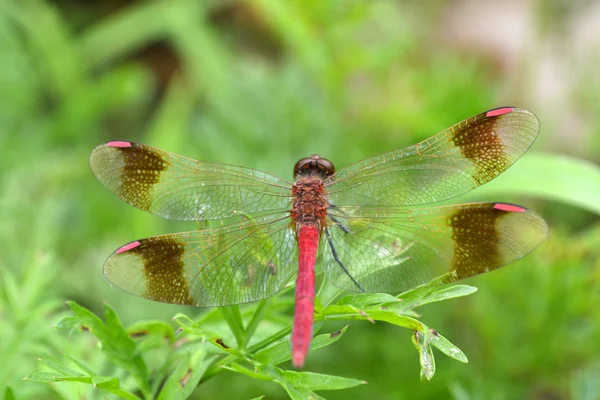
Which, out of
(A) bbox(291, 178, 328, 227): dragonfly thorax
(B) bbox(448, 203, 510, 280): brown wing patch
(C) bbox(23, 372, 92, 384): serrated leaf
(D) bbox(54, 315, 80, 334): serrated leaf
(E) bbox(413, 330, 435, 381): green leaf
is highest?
(A) bbox(291, 178, 328, 227): dragonfly thorax

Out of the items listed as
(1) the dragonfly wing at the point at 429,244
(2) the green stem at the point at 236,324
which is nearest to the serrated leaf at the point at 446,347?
(1) the dragonfly wing at the point at 429,244

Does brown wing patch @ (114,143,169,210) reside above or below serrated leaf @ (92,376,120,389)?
above

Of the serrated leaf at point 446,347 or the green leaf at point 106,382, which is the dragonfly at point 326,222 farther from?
the green leaf at point 106,382

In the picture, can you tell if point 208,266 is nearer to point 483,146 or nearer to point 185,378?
point 185,378

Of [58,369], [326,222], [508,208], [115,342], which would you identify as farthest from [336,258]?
[58,369]

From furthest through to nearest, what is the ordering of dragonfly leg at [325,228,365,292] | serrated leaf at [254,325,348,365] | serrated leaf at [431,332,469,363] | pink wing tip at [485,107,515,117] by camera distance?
pink wing tip at [485,107,515,117], dragonfly leg at [325,228,365,292], serrated leaf at [254,325,348,365], serrated leaf at [431,332,469,363]

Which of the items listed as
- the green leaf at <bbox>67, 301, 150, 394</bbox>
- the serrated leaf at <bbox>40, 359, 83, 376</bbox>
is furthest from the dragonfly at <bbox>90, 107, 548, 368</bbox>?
the serrated leaf at <bbox>40, 359, 83, 376</bbox>

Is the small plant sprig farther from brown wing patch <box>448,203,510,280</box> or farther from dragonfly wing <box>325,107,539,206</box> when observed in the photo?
dragonfly wing <box>325,107,539,206</box>
